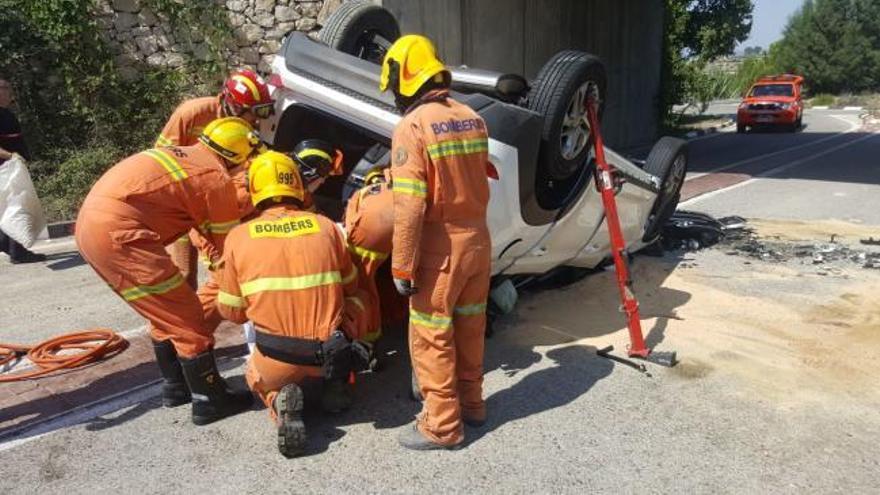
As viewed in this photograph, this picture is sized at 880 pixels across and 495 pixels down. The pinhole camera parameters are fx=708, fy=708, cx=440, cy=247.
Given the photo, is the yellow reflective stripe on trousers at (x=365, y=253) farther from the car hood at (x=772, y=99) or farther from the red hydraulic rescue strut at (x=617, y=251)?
the car hood at (x=772, y=99)

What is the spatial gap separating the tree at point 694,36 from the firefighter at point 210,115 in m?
17.2

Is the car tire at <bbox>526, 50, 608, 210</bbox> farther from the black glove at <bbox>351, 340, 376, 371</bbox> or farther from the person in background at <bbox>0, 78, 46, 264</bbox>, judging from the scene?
the person in background at <bbox>0, 78, 46, 264</bbox>

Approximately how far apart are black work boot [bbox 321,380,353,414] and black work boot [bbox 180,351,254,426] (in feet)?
1.66

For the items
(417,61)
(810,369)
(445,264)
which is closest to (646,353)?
(810,369)

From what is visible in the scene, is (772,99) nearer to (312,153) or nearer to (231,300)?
(312,153)

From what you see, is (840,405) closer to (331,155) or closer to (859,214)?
(331,155)

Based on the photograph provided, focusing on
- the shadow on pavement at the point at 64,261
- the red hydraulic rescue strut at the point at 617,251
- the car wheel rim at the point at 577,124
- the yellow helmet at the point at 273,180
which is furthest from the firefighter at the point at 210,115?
the shadow on pavement at the point at 64,261

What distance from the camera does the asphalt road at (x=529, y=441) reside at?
2969mm

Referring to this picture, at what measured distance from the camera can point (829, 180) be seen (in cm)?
1182

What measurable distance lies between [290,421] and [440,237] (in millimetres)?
1038

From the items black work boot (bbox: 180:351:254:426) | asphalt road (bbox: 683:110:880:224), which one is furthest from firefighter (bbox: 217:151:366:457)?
asphalt road (bbox: 683:110:880:224)

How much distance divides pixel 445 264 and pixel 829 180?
10.9 metres

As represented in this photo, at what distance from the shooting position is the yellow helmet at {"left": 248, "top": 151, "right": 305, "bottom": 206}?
3408mm

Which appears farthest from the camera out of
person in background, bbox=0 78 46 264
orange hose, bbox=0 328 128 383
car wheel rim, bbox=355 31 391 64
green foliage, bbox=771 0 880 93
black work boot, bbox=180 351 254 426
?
green foliage, bbox=771 0 880 93
